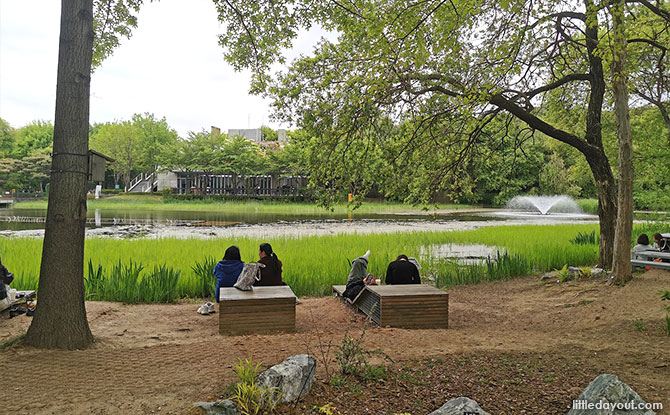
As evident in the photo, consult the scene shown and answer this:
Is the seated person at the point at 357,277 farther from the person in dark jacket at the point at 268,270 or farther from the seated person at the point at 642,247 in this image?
the seated person at the point at 642,247

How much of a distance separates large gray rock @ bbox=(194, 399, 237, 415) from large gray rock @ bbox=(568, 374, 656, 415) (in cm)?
228

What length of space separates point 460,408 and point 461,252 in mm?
11440

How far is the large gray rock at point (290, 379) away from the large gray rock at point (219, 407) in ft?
0.90

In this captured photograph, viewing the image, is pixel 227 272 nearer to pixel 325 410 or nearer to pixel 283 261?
pixel 283 261

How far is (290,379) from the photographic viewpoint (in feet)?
10.8

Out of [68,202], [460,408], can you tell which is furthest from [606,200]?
[68,202]

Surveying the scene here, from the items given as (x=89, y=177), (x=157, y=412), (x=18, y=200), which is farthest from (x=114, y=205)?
(x=157, y=412)

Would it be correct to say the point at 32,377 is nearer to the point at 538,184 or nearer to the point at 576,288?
the point at 576,288

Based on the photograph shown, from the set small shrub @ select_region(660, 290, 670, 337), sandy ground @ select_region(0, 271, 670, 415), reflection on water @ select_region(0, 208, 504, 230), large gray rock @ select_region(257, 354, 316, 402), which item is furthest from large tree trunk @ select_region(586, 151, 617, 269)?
reflection on water @ select_region(0, 208, 504, 230)

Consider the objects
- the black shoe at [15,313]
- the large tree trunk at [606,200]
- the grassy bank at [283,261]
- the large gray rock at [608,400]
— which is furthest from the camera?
the large tree trunk at [606,200]

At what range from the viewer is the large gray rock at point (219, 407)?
3.02m

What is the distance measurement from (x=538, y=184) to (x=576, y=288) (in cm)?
4448

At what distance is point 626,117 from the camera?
7363 millimetres

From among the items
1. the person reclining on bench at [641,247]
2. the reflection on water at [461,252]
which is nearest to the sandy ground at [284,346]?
the person reclining on bench at [641,247]
